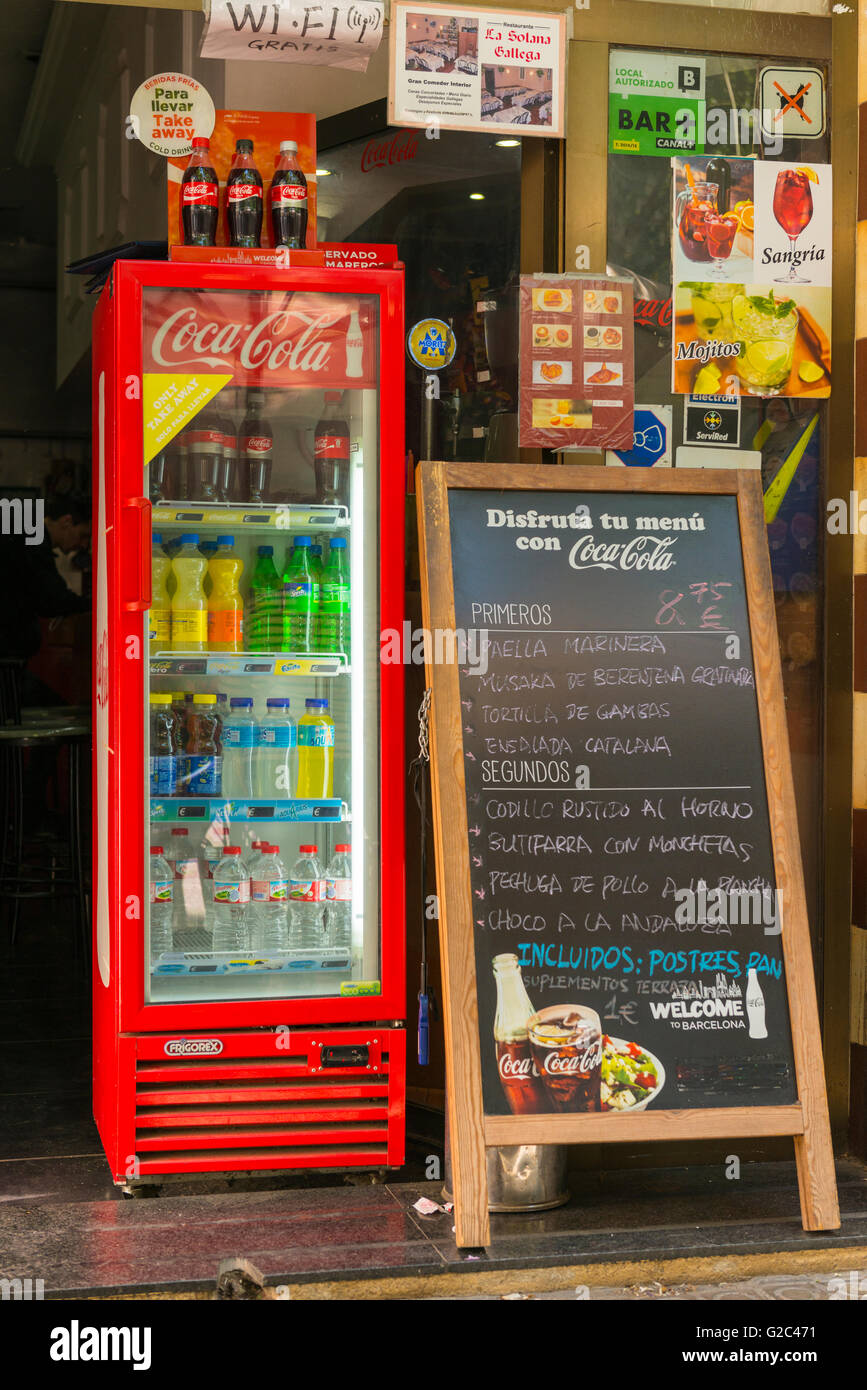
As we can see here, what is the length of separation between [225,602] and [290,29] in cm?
151

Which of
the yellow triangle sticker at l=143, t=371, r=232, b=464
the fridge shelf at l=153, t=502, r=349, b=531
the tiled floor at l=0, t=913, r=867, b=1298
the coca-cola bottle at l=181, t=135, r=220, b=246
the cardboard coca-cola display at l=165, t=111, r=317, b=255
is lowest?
the tiled floor at l=0, t=913, r=867, b=1298

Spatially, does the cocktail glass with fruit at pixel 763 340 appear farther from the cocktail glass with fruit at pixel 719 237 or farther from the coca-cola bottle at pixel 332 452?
the coca-cola bottle at pixel 332 452

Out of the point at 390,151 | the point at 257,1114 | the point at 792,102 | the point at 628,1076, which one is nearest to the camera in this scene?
the point at 628,1076

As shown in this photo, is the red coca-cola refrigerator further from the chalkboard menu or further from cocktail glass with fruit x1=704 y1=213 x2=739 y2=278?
cocktail glass with fruit x1=704 y1=213 x2=739 y2=278

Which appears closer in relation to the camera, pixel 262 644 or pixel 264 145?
pixel 264 145

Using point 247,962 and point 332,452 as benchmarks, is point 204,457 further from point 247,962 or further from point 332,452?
point 247,962

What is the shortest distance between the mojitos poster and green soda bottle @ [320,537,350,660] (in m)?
1.04

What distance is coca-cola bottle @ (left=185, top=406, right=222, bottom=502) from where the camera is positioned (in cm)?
363

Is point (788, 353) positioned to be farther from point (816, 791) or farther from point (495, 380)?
point (816, 791)

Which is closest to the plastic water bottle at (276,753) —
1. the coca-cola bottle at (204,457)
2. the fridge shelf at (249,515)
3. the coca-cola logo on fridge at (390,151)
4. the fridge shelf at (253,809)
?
the fridge shelf at (253,809)

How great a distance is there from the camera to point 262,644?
375cm

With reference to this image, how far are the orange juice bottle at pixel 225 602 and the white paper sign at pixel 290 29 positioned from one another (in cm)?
129

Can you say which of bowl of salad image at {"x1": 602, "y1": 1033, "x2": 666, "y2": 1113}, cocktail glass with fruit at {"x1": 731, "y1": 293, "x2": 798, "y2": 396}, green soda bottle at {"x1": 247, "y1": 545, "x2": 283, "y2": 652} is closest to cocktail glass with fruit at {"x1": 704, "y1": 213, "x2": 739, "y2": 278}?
cocktail glass with fruit at {"x1": 731, "y1": 293, "x2": 798, "y2": 396}

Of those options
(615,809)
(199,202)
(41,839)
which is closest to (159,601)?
(199,202)
